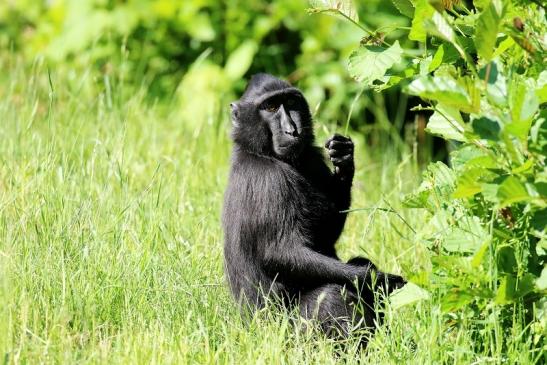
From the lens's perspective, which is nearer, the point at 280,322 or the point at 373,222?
the point at 280,322

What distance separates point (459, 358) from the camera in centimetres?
371

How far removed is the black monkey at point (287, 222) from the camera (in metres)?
4.58

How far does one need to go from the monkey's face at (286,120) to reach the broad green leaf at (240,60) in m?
3.07

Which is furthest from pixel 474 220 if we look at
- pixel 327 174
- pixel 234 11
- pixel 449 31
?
pixel 234 11

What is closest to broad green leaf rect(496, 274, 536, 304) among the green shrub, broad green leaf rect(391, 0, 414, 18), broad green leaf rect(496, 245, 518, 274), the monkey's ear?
the green shrub

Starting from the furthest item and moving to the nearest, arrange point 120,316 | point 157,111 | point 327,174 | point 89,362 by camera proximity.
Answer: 1. point 157,111
2. point 327,174
3. point 120,316
4. point 89,362

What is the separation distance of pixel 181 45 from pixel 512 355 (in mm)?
5939

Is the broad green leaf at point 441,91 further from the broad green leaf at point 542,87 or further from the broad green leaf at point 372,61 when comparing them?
the broad green leaf at point 372,61

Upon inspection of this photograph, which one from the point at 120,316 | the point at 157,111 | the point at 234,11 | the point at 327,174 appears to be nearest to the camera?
the point at 120,316

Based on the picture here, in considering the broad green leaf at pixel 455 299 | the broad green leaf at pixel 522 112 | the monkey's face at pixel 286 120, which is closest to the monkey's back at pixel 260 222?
the monkey's face at pixel 286 120

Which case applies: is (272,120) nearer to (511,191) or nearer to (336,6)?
(336,6)

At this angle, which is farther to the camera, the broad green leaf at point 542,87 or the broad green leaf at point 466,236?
the broad green leaf at point 466,236

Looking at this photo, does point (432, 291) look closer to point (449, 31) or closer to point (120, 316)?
point (449, 31)

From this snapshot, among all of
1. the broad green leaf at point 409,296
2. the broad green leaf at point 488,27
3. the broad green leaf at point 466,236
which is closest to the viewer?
the broad green leaf at point 488,27
